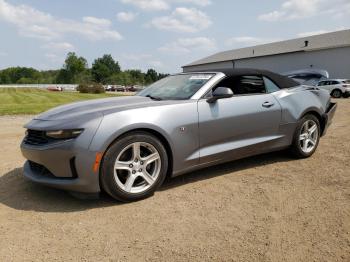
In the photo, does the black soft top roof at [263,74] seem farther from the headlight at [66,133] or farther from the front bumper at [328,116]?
the headlight at [66,133]

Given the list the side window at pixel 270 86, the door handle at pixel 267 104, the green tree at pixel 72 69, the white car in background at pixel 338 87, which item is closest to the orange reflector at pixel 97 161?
the door handle at pixel 267 104

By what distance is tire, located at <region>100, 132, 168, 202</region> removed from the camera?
10.8 feet

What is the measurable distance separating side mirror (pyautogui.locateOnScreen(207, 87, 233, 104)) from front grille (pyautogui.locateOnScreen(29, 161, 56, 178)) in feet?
6.35

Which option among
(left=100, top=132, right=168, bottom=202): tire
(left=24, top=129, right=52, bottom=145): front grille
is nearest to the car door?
(left=100, top=132, right=168, bottom=202): tire

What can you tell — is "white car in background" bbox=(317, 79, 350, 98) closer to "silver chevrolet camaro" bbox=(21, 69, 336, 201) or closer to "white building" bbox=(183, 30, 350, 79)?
"white building" bbox=(183, 30, 350, 79)

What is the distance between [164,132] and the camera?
355cm

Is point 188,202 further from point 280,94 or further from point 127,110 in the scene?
point 280,94

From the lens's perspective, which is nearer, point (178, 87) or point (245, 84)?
point (178, 87)

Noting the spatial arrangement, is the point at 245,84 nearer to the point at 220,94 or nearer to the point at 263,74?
the point at 263,74

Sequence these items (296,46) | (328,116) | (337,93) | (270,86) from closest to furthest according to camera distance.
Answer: (270,86) → (328,116) → (337,93) → (296,46)

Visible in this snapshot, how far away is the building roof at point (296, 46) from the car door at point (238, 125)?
32.8 meters

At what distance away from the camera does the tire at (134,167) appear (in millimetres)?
3283

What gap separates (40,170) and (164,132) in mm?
1382

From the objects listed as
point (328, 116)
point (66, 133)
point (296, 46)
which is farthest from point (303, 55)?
point (66, 133)
